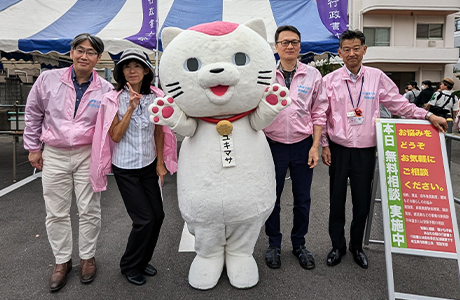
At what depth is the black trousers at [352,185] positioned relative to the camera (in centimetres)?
282

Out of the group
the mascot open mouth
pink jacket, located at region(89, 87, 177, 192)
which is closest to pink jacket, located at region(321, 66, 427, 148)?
the mascot open mouth

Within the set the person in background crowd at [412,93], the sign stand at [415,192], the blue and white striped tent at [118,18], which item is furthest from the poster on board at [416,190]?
the person in background crowd at [412,93]

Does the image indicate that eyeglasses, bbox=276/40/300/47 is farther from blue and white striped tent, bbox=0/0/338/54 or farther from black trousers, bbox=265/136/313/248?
blue and white striped tent, bbox=0/0/338/54

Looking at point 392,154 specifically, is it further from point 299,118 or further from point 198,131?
point 198,131

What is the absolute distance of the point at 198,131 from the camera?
233cm

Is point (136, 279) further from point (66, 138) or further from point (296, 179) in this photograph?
point (296, 179)

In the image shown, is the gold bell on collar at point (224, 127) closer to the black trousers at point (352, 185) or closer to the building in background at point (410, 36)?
the black trousers at point (352, 185)

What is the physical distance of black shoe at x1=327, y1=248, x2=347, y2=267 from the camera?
9.52 feet

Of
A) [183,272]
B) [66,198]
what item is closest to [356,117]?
[183,272]

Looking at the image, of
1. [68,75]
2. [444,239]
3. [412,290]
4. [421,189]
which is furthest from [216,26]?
[412,290]

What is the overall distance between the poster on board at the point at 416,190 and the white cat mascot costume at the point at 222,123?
94 centimetres

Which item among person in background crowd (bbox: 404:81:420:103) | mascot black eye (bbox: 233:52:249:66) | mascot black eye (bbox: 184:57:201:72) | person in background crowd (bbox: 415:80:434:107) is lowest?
mascot black eye (bbox: 184:57:201:72)

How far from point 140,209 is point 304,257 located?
149 centimetres

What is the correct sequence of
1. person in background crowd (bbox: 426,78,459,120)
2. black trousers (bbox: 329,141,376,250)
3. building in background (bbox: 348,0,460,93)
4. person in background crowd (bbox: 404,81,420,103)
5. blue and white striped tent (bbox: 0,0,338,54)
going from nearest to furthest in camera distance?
black trousers (bbox: 329,141,376,250)
blue and white striped tent (bbox: 0,0,338,54)
person in background crowd (bbox: 426,78,459,120)
person in background crowd (bbox: 404,81,420,103)
building in background (bbox: 348,0,460,93)
